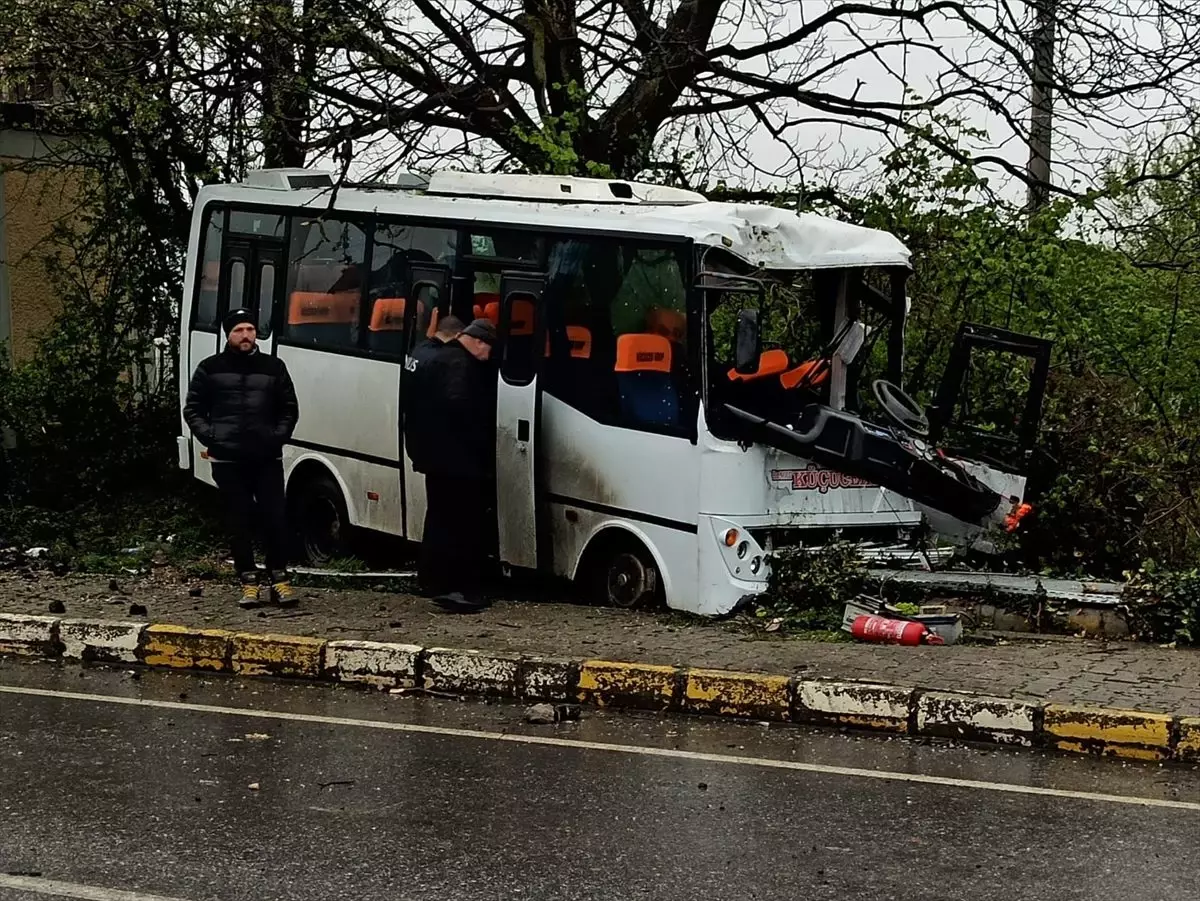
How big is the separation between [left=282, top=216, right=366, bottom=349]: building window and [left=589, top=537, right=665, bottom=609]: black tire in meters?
2.69

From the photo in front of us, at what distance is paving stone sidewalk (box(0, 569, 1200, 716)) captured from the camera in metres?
8.38

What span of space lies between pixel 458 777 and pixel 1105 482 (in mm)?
6188

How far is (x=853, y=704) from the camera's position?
26.8 ft

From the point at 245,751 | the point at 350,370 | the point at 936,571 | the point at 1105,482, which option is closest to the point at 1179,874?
the point at 245,751

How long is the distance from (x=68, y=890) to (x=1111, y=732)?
4634 millimetres

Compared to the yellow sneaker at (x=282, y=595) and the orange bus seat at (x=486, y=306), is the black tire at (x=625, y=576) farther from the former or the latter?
the yellow sneaker at (x=282, y=595)

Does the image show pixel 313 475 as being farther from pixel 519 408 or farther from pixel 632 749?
pixel 632 749

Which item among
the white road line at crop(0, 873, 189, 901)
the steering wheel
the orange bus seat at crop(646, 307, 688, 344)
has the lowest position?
the white road line at crop(0, 873, 189, 901)

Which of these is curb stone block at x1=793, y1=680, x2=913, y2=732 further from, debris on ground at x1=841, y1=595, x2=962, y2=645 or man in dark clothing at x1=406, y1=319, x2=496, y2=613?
man in dark clothing at x1=406, y1=319, x2=496, y2=613

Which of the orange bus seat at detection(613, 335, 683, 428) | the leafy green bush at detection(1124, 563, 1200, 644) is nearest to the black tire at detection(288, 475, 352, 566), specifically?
the orange bus seat at detection(613, 335, 683, 428)

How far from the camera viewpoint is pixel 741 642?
31.4ft

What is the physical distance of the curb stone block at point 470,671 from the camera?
888 cm

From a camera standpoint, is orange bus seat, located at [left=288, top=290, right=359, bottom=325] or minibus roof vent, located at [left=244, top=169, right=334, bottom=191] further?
minibus roof vent, located at [left=244, top=169, right=334, bottom=191]

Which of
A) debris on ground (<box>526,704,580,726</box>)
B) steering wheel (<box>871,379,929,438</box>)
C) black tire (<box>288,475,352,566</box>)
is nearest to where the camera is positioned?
debris on ground (<box>526,704,580,726</box>)
